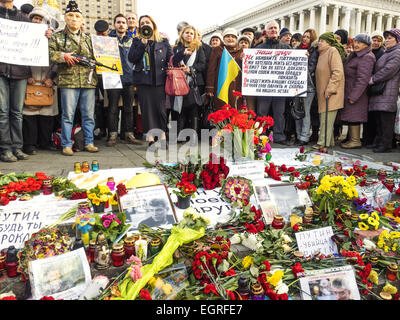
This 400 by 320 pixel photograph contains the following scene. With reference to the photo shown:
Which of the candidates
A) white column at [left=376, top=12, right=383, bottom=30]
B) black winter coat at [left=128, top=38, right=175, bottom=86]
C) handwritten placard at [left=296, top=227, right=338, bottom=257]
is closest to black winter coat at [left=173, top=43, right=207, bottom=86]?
black winter coat at [left=128, top=38, right=175, bottom=86]

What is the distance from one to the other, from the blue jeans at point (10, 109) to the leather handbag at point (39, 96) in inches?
12.6

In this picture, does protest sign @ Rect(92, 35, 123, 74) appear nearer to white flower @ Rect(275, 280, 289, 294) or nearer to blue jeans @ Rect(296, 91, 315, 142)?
blue jeans @ Rect(296, 91, 315, 142)

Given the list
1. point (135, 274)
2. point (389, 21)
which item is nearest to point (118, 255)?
point (135, 274)

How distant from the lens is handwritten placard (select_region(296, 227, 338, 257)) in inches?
88.3

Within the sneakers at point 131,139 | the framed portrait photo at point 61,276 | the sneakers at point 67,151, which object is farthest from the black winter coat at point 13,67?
the framed portrait photo at point 61,276

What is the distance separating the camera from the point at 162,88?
5645mm

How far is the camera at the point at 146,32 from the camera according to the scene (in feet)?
16.8

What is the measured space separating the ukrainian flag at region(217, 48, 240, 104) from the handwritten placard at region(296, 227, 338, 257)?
4.23 m

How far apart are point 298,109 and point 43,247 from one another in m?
5.60

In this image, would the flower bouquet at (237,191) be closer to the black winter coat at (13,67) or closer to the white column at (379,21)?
the black winter coat at (13,67)

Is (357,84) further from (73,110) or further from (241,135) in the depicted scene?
(73,110)

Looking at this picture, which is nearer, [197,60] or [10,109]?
[10,109]
